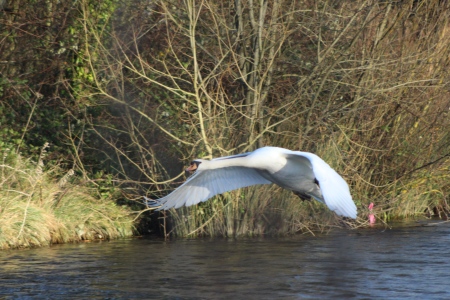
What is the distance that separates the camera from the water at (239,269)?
881 cm

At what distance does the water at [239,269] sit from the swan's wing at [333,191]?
890 mm

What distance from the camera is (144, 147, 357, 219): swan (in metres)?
9.92

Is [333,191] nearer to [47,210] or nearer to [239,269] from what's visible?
[239,269]

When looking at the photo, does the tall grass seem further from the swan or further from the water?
the swan

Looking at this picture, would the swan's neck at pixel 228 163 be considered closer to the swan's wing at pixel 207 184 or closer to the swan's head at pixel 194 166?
the swan's head at pixel 194 166

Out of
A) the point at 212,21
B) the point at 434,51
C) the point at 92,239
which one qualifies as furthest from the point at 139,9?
the point at 434,51

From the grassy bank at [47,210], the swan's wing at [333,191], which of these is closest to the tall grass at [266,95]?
the grassy bank at [47,210]

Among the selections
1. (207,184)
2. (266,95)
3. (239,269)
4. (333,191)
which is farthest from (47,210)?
(333,191)

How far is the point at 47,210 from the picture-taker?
40.7 ft

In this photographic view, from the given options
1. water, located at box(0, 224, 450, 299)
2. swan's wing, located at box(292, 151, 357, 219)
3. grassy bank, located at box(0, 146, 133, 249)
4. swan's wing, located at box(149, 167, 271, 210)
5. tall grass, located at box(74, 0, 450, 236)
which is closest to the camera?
swan's wing, located at box(292, 151, 357, 219)

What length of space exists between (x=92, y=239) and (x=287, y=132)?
3397mm

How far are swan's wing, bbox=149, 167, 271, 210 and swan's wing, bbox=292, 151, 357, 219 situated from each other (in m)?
1.85

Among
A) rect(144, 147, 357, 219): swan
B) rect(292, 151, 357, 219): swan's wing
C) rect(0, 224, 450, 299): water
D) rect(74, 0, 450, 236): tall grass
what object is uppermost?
rect(74, 0, 450, 236): tall grass

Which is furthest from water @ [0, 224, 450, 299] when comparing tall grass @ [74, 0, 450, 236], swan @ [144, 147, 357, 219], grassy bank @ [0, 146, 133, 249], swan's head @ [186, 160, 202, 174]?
swan's head @ [186, 160, 202, 174]
